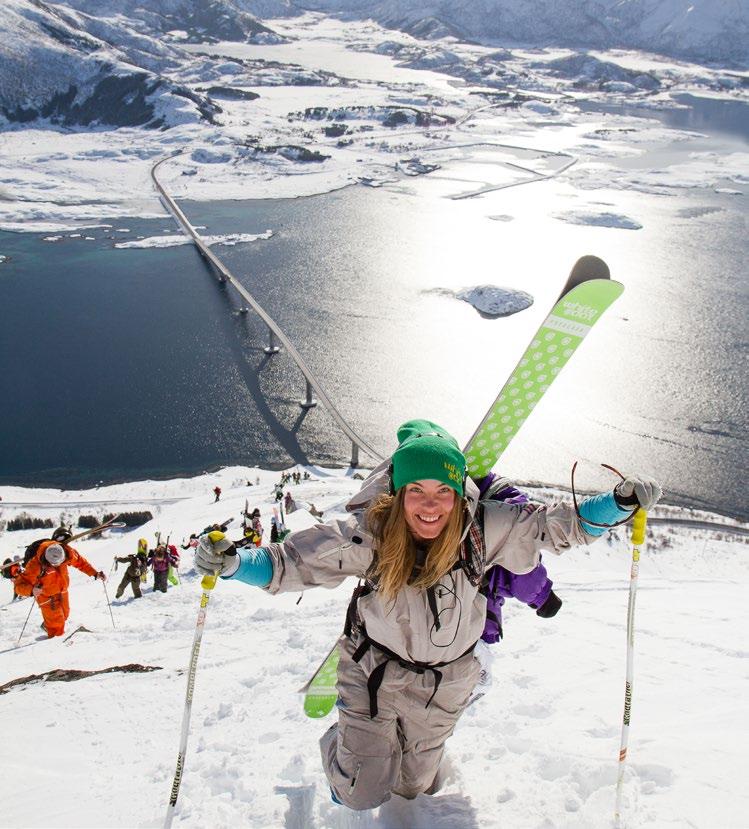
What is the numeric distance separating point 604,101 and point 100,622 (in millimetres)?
151821

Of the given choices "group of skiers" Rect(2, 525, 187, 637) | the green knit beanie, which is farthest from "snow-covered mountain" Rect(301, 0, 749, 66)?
the green knit beanie

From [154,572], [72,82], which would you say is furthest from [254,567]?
[72,82]

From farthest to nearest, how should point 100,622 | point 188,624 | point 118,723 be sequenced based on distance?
1. point 100,622
2. point 188,624
3. point 118,723

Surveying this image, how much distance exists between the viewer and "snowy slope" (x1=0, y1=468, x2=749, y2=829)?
3670 millimetres

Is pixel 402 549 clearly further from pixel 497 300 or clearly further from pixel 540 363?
pixel 497 300

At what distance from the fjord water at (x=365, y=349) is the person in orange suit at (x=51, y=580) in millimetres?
20049

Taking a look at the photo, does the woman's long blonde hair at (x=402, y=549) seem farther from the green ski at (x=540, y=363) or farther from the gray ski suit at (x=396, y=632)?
the green ski at (x=540, y=363)

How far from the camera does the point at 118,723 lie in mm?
4863

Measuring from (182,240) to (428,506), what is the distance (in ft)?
184

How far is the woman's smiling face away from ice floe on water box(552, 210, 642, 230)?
5864 cm

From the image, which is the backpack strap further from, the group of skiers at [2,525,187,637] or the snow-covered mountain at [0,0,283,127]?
the snow-covered mountain at [0,0,283,127]

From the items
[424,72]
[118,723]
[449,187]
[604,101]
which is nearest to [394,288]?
[449,187]

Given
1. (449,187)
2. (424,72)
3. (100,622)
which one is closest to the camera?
(100,622)

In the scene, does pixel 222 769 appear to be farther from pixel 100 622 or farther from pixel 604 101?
pixel 604 101
